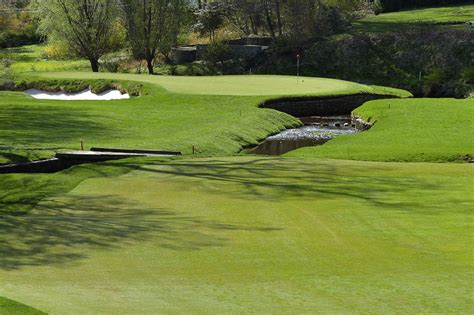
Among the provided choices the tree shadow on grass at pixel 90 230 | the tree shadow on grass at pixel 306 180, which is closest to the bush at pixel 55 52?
the tree shadow on grass at pixel 306 180

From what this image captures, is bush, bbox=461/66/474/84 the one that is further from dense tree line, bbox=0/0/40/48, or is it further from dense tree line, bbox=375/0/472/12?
dense tree line, bbox=0/0/40/48

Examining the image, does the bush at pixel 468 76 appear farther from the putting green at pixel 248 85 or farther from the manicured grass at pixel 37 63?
the manicured grass at pixel 37 63

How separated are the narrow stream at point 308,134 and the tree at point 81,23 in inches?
1298

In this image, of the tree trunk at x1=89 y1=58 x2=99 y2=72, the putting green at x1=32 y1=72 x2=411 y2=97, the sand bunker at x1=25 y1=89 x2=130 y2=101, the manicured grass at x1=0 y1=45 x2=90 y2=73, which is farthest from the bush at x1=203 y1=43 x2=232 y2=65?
the sand bunker at x1=25 y1=89 x2=130 y2=101

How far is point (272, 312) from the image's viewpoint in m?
13.5

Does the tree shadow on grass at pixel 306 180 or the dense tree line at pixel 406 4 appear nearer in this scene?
the tree shadow on grass at pixel 306 180

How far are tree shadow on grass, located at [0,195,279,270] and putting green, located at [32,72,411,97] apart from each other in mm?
37045

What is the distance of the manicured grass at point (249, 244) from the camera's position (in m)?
14.2

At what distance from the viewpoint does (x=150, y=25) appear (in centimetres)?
8181

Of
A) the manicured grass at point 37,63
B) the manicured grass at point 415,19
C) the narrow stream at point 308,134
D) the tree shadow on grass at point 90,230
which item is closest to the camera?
the tree shadow on grass at point 90,230

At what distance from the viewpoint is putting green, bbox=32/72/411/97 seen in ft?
195

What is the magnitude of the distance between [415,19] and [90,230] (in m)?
81.3

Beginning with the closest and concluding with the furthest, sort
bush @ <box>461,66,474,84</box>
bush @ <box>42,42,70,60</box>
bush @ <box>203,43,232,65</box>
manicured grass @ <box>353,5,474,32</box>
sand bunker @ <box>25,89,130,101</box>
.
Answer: sand bunker @ <box>25,89,130,101</box> → bush @ <box>461,66,474,84</box> → bush @ <box>203,43,232,65</box> → manicured grass @ <box>353,5,474,32</box> → bush @ <box>42,42,70,60</box>

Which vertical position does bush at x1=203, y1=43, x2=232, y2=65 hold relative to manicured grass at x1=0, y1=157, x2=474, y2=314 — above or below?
above
